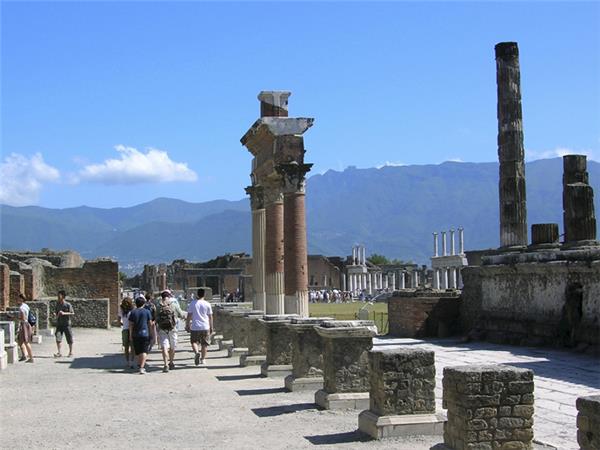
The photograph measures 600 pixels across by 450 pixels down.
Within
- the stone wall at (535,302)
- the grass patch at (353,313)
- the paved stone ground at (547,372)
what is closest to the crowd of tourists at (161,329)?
the paved stone ground at (547,372)

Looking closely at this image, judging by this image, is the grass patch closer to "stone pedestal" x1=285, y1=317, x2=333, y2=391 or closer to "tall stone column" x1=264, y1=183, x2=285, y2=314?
"tall stone column" x1=264, y1=183, x2=285, y2=314

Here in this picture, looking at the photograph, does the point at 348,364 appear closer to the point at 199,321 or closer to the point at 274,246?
the point at 199,321

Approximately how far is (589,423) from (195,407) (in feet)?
22.1

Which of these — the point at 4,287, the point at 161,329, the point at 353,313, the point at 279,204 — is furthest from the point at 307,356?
the point at 353,313

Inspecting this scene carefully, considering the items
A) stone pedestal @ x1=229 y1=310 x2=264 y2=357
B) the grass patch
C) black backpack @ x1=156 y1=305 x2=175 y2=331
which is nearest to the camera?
black backpack @ x1=156 y1=305 x2=175 y2=331

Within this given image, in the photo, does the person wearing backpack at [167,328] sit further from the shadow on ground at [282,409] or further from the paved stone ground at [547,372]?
the shadow on ground at [282,409]

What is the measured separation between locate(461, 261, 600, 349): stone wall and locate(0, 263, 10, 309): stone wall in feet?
44.3

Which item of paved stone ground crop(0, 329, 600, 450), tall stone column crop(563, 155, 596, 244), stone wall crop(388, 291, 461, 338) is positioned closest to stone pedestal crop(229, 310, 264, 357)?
paved stone ground crop(0, 329, 600, 450)

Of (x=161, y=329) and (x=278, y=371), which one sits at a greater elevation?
(x=161, y=329)

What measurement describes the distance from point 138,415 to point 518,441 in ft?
17.4

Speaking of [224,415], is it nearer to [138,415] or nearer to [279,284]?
[138,415]

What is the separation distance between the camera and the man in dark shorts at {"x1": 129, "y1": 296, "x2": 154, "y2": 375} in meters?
16.4

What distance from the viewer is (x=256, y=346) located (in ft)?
56.3

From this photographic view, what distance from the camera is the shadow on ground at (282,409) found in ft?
35.3
